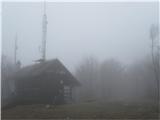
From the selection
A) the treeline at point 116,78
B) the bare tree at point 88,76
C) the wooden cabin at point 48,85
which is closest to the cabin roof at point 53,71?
the wooden cabin at point 48,85

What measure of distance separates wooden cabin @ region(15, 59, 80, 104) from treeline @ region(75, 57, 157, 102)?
7.23m

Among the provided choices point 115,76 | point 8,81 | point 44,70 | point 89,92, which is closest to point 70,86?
point 44,70

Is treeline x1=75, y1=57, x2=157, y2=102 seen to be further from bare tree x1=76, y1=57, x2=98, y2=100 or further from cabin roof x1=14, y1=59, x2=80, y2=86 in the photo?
cabin roof x1=14, y1=59, x2=80, y2=86

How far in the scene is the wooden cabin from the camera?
2853 cm

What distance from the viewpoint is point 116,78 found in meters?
47.3

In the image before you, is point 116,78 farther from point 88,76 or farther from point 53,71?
point 53,71

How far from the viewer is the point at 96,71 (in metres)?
47.3

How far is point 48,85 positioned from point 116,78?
2057cm

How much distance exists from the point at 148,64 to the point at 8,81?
20.2 meters

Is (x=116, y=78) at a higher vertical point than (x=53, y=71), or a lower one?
lower

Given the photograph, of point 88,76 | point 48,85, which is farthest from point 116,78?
point 48,85

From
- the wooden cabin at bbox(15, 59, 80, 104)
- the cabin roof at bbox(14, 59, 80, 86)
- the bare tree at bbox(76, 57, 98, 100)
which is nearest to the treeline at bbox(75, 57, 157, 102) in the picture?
the bare tree at bbox(76, 57, 98, 100)

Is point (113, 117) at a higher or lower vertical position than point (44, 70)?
lower

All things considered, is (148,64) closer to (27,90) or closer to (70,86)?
(70,86)
